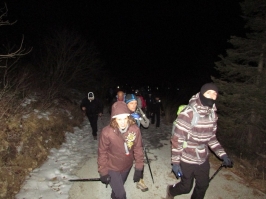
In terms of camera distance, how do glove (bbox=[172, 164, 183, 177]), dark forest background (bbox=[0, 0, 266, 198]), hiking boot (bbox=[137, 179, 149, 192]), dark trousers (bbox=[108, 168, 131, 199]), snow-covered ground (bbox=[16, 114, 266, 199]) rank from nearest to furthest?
dark trousers (bbox=[108, 168, 131, 199]) < glove (bbox=[172, 164, 183, 177]) < snow-covered ground (bbox=[16, 114, 266, 199]) < hiking boot (bbox=[137, 179, 149, 192]) < dark forest background (bbox=[0, 0, 266, 198])

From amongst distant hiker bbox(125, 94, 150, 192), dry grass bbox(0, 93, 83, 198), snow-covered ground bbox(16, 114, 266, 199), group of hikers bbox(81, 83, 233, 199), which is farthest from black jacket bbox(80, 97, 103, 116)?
group of hikers bbox(81, 83, 233, 199)

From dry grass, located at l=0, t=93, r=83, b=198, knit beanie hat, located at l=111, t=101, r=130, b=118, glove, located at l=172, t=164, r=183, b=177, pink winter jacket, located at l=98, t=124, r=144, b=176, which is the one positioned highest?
knit beanie hat, located at l=111, t=101, r=130, b=118

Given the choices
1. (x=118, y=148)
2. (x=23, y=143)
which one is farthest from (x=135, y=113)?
(x=23, y=143)

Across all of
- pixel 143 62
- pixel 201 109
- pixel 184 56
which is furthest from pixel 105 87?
pixel 143 62

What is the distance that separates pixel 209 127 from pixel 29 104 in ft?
23.1

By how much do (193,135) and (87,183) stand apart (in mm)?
2760

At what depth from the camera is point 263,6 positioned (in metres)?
7.54

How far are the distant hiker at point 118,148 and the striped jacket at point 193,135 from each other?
2.09 feet

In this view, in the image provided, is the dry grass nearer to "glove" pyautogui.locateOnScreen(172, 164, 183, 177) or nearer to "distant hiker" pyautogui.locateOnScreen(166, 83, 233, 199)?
"glove" pyautogui.locateOnScreen(172, 164, 183, 177)

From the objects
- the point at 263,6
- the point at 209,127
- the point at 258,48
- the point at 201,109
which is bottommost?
the point at 209,127

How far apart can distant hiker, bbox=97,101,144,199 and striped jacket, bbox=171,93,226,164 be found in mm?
637

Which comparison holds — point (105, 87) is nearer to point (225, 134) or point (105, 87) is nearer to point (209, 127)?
point (225, 134)

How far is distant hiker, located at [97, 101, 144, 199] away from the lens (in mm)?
2991

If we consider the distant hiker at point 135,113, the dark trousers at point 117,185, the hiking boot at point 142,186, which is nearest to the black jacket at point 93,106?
the distant hiker at point 135,113
